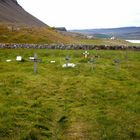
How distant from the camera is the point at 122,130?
23.6 meters

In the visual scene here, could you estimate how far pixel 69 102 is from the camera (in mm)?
29625

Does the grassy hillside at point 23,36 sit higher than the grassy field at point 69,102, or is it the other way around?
the grassy hillside at point 23,36

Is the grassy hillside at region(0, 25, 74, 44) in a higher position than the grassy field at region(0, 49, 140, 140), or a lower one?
higher

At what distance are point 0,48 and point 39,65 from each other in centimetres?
1798

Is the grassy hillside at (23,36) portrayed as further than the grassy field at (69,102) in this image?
Yes

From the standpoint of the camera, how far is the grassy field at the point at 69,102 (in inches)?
909

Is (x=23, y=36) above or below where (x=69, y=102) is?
above

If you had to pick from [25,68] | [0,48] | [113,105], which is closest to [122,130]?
[113,105]

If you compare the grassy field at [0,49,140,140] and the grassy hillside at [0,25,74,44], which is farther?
the grassy hillside at [0,25,74,44]

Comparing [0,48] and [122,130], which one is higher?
[0,48]

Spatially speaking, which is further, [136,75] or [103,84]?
[136,75]

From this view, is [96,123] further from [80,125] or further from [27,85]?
[27,85]

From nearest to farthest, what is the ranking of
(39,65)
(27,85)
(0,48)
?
(27,85) < (39,65) < (0,48)

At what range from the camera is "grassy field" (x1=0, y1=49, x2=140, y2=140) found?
23.1m
